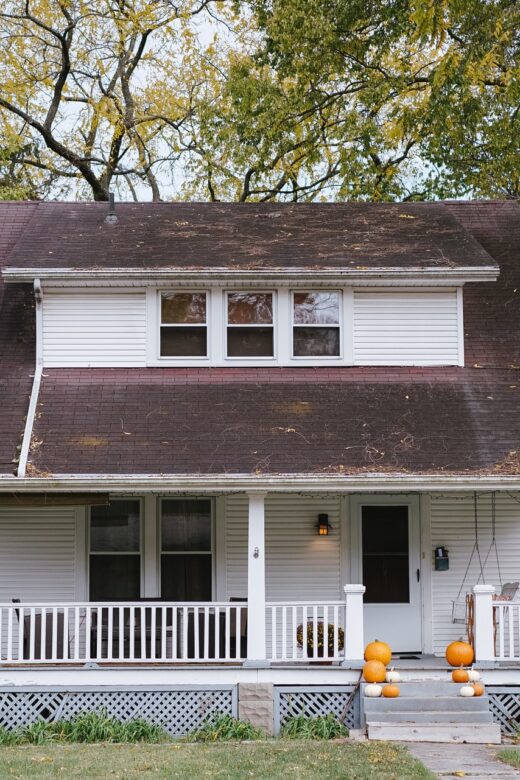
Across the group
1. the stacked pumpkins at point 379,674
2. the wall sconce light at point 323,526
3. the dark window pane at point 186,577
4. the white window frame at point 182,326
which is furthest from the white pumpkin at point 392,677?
the white window frame at point 182,326

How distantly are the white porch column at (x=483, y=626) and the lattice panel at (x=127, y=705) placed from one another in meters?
3.09

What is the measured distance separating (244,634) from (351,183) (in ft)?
53.7

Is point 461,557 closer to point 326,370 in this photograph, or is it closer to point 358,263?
point 326,370

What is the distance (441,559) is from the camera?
14.8 m

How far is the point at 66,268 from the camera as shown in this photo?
15.2 metres

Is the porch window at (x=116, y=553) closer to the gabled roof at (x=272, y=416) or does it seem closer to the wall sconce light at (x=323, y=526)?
the gabled roof at (x=272, y=416)

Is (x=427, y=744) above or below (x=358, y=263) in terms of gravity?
below

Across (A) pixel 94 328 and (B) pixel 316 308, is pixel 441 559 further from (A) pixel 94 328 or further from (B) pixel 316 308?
(A) pixel 94 328

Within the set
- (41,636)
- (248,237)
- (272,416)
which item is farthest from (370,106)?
(41,636)

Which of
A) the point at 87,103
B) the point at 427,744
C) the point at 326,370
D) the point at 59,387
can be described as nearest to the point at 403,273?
the point at 326,370

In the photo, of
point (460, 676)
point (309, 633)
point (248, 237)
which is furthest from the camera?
point (248, 237)

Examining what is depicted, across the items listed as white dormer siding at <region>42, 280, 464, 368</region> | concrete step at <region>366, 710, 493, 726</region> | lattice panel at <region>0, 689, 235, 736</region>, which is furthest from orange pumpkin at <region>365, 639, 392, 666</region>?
white dormer siding at <region>42, 280, 464, 368</region>

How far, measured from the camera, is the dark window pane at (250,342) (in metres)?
15.5

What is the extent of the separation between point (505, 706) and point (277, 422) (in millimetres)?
4552
